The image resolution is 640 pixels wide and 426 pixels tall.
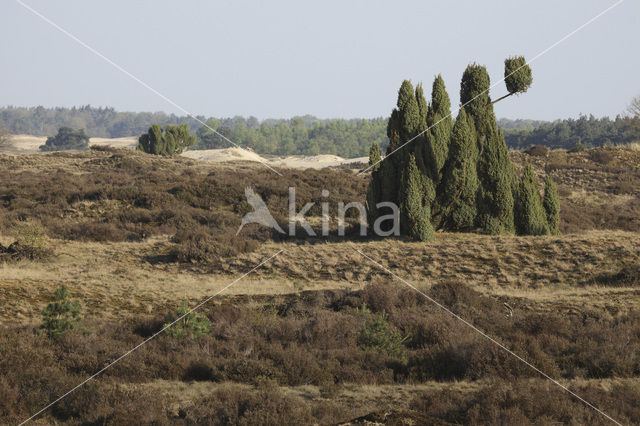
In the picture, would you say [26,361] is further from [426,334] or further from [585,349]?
[585,349]

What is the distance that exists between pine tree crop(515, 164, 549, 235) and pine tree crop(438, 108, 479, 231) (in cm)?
187

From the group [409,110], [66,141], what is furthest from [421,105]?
[66,141]

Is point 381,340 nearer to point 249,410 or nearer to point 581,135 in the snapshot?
point 249,410

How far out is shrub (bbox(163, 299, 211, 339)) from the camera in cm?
1055

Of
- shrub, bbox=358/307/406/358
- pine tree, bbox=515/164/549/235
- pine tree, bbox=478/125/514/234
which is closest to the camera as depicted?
shrub, bbox=358/307/406/358

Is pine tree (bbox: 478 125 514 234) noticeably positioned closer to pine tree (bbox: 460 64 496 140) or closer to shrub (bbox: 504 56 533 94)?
pine tree (bbox: 460 64 496 140)

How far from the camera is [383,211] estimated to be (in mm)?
22219

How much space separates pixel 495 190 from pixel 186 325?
15113 millimetres

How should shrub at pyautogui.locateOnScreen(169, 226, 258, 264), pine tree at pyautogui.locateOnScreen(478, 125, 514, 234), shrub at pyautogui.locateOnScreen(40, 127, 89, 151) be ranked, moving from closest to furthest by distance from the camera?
shrub at pyautogui.locateOnScreen(169, 226, 258, 264)
pine tree at pyautogui.locateOnScreen(478, 125, 514, 234)
shrub at pyautogui.locateOnScreen(40, 127, 89, 151)

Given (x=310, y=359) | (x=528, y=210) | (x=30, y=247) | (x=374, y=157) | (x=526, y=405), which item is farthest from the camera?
(x=374, y=157)

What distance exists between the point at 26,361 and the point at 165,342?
7.70 ft

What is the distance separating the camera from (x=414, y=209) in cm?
2111

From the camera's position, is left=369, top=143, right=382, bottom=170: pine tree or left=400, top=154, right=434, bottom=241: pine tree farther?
left=369, top=143, right=382, bottom=170: pine tree

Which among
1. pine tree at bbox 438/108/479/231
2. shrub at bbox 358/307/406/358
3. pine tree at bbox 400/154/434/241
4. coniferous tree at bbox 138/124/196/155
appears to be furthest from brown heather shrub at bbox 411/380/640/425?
coniferous tree at bbox 138/124/196/155
